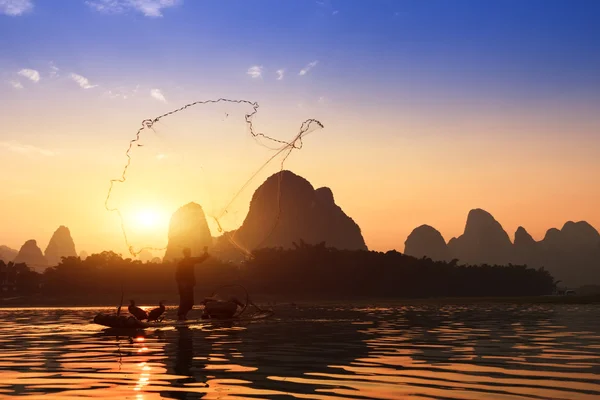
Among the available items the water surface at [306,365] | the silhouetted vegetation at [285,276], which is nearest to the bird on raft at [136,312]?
the water surface at [306,365]

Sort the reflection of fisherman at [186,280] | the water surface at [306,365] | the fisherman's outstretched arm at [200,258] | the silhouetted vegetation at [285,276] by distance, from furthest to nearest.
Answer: the silhouetted vegetation at [285,276]
the reflection of fisherman at [186,280]
the fisherman's outstretched arm at [200,258]
the water surface at [306,365]

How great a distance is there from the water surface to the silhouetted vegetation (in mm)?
88940

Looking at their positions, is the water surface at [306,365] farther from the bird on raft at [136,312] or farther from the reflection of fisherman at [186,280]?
the reflection of fisherman at [186,280]

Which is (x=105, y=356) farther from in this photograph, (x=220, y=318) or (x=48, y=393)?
(x=220, y=318)

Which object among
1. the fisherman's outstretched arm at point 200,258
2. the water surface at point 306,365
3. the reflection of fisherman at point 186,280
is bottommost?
the water surface at point 306,365

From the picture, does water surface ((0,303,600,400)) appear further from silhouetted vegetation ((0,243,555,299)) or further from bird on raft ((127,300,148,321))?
silhouetted vegetation ((0,243,555,299))

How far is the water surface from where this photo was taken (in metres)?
12.6

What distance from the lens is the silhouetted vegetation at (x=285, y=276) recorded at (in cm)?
11350

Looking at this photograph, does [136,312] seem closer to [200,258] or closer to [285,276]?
[200,258]

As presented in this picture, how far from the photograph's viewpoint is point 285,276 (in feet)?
392

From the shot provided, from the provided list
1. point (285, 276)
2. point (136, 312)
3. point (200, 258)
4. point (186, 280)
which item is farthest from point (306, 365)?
point (285, 276)

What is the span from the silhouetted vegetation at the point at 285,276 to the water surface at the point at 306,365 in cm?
8894

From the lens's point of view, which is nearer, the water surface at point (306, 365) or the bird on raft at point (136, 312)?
the water surface at point (306, 365)

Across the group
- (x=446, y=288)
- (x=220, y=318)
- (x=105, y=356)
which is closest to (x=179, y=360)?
(x=105, y=356)
